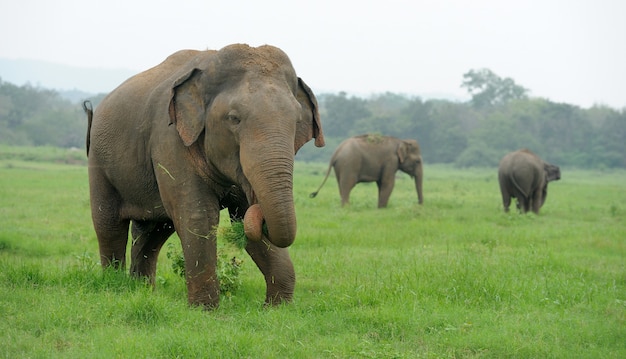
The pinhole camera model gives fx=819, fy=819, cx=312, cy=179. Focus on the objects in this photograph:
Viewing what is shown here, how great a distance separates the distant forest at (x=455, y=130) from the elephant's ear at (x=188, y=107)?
55.5 metres

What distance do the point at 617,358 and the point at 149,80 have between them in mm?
4365

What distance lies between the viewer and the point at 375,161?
21094 mm

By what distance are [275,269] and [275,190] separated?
1325 mm

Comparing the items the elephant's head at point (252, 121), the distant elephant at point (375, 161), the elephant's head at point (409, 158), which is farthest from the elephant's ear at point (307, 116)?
the elephant's head at point (409, 158)

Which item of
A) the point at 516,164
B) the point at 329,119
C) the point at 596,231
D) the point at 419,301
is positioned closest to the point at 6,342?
the point at 419,301

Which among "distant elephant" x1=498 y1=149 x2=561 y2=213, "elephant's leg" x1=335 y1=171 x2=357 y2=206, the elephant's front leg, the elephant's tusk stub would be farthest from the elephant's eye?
"elephant's leg" x1=335 y1=171 x2=357 y2=206

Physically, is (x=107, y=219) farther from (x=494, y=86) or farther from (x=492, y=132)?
(x=494, y=86)

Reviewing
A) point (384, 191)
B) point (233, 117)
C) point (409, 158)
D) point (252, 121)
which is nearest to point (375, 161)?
point (409, 158)

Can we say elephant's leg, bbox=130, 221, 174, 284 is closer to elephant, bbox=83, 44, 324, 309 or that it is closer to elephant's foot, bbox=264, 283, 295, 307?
elephant, bbox=83, 44, 324, 309

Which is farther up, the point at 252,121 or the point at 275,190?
the point at 252,121

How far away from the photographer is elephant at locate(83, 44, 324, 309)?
5.53m

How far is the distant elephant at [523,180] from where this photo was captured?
18312mm

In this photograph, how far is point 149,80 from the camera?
7.15 metres

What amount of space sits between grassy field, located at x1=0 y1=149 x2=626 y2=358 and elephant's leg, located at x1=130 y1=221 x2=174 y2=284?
176 mm
